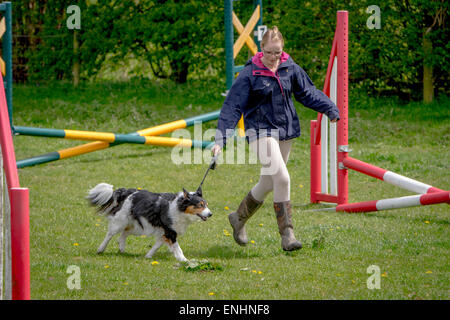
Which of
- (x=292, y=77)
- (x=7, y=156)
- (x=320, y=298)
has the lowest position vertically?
(x=320, y=298)

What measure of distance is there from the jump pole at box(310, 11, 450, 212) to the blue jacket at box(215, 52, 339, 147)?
1577 millimetres

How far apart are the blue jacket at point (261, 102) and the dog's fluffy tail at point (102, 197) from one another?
1128mm

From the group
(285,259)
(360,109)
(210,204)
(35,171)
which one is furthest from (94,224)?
(360,109)

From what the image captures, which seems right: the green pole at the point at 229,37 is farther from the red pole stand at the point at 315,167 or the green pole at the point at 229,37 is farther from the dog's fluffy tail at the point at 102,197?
the dog's fluffy tail at the point at 102,197

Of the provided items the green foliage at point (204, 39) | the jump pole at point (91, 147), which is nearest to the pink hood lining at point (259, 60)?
the jump pole at point (91, 147)

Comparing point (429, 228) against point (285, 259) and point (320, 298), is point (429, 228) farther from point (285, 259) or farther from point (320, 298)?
point (320, 298)

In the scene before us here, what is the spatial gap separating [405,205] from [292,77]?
1.88 m

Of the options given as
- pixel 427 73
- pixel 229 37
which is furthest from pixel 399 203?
pixel 427 73

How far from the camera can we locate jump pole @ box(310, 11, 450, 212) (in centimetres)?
666

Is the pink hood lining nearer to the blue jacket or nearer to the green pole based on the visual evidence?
the blue jacket

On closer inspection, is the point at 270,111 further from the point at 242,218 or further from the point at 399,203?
the point at 399,203

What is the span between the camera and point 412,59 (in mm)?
13102

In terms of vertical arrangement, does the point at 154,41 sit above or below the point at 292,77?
above

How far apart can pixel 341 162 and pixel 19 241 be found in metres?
4.34
